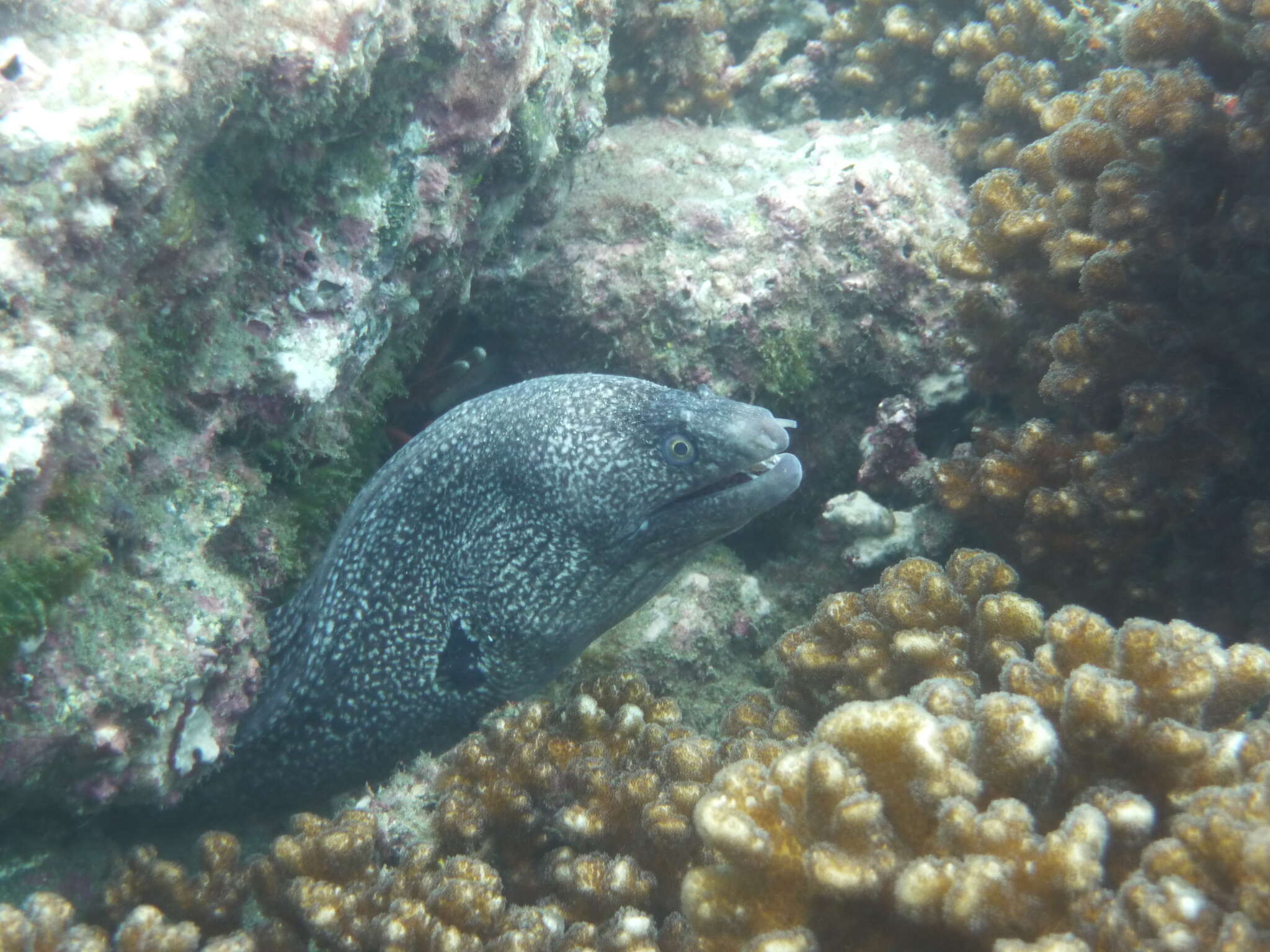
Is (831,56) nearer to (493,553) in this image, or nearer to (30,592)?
(493,553)

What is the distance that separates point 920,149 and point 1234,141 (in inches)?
95.6

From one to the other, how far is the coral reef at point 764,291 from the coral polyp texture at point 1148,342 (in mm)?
646

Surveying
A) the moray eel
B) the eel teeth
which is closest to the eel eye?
the moray eel

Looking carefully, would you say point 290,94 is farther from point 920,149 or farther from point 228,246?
point 920,149

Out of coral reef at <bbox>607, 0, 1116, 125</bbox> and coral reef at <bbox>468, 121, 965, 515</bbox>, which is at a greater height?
coral reef at <bbox>607, 0, 1116, 125</bbox>

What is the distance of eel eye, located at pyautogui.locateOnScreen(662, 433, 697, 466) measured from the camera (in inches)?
134

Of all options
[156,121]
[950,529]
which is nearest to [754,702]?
[950,529]

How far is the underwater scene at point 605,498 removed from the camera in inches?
81.3

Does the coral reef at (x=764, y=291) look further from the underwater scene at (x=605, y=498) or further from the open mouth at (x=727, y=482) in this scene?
the open mouth at (x=727, y=482)

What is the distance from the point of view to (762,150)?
209 inches

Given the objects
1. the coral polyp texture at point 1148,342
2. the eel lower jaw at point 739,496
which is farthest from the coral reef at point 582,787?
the coral polyp texture at point 1148,342

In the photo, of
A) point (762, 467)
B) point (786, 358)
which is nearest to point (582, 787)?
point (762, 467)

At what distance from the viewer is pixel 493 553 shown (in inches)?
141

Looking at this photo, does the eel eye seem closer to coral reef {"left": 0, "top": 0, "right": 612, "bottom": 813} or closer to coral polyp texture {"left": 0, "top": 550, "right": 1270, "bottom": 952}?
coral polyp texture {"left": 0, "top": 550, "right": 1270, "bottom": 952}
